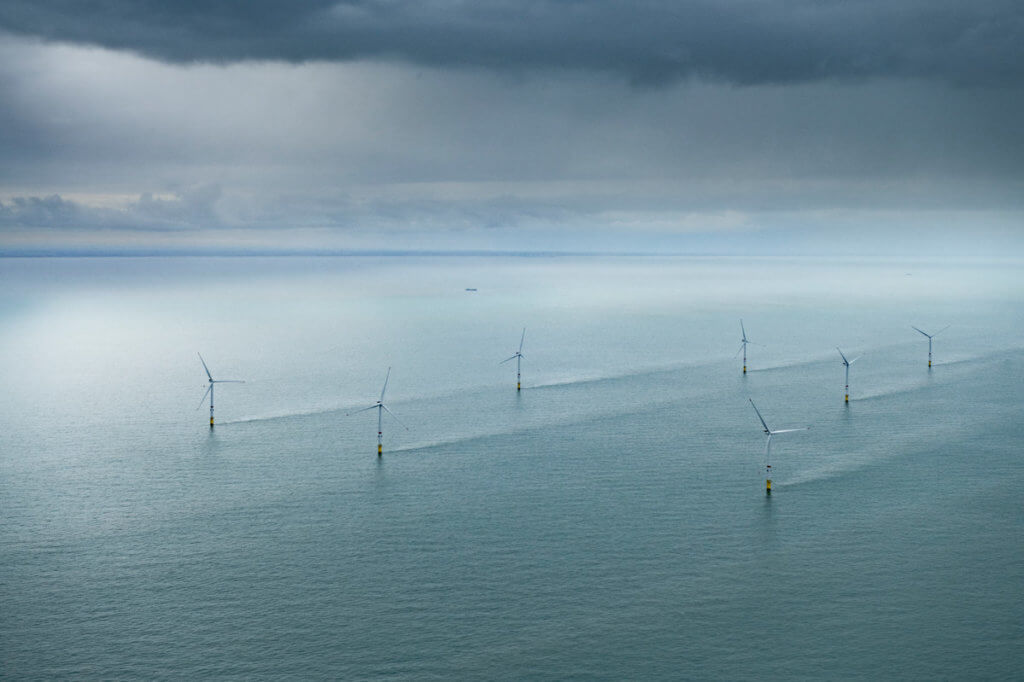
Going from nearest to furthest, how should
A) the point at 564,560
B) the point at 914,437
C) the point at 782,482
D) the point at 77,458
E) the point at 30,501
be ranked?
the point at 564,560, the point at 30,501, the point at 782,482, the point at 77,458, the point at 914,437

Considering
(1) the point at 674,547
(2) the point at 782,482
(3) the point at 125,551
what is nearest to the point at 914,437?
(2) the point at 782,482

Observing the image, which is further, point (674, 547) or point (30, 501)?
point (30, 501)

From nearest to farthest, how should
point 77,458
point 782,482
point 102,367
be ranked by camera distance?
point 782,482
point 77,458
point 102,367

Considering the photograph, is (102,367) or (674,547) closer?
(674,547)

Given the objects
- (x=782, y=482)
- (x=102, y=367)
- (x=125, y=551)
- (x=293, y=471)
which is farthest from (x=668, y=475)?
(x=102, y=367)

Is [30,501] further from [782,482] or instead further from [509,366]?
[509,366]

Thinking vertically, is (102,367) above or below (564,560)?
above

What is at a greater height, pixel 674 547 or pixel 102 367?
pixel 102 367

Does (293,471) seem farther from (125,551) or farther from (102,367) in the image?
(102,367)

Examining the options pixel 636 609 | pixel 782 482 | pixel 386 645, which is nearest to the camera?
pixel 386 645
